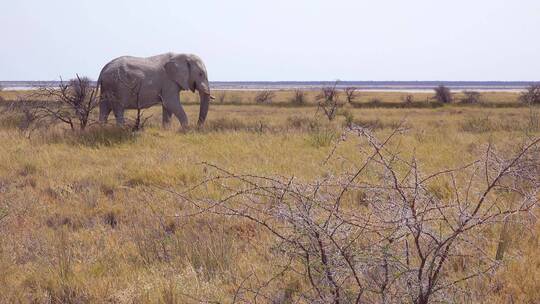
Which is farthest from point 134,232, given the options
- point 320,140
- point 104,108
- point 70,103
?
point 104,108

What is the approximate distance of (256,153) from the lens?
7098 mm

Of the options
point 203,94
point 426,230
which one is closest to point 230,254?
point 426,230

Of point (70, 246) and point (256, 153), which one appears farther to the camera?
point (256, 153)

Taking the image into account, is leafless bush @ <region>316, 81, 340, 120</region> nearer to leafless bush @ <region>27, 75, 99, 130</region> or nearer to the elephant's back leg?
the elephant's back leg

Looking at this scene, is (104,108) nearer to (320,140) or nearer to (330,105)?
(320,140)

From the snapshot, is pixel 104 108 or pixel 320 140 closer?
pixel 320 140

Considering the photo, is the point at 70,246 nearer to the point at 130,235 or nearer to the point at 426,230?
the point at 130,235

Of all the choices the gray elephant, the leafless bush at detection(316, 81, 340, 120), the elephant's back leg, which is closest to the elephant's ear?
the gray elephant

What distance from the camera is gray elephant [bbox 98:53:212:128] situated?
34.8 feet

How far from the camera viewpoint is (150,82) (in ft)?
36.4

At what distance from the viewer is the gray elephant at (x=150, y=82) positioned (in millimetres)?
10609

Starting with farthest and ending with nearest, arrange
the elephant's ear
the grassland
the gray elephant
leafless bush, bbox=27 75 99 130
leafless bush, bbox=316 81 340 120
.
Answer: leafless bush, bbox=316 81 340 120, the elephant's ear, the gray elephant, leafless bush, bbox=27 75 99 130, the grassland

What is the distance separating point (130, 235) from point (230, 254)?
0.87 m

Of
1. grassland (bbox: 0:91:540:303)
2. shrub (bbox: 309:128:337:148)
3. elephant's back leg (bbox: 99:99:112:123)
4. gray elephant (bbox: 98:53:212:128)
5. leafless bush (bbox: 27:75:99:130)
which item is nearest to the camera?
grassland (bbox: 0:91:540:303)
